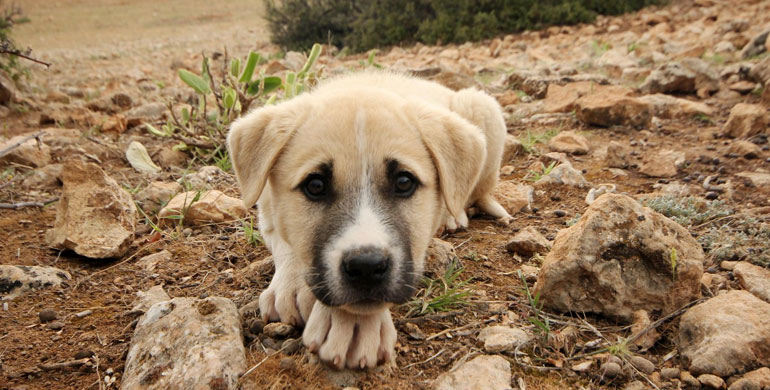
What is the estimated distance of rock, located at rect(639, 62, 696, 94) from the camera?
679cm

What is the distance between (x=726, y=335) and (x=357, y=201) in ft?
5.42

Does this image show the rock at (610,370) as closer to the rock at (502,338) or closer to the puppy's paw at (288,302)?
the rock at (502,338)

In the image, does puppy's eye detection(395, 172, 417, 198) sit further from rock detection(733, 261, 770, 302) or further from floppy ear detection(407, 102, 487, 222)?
rock detection(733, 261, 770, 302)

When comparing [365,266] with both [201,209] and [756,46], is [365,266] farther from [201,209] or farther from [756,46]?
[756,46]

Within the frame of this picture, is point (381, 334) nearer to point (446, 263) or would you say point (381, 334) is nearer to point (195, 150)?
point (446, 263)

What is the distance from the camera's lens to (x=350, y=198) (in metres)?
2.40

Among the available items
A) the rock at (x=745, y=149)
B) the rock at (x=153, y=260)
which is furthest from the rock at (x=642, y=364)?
the rock at (x=745, y=149)

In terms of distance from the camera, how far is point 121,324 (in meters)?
2.64

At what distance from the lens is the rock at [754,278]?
261 centimetres

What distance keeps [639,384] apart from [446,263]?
122 cm

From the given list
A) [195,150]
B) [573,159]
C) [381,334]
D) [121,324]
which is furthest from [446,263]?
[195,150]

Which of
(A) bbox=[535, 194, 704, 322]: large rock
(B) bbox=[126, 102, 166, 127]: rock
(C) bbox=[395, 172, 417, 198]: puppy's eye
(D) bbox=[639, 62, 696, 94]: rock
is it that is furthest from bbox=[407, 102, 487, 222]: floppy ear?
(D) bbox=[639, 62, 696, 94]: rock

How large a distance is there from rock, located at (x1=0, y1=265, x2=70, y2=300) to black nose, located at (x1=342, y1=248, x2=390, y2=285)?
6.16 ft

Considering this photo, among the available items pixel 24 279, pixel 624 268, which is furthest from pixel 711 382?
pixel 24 279
